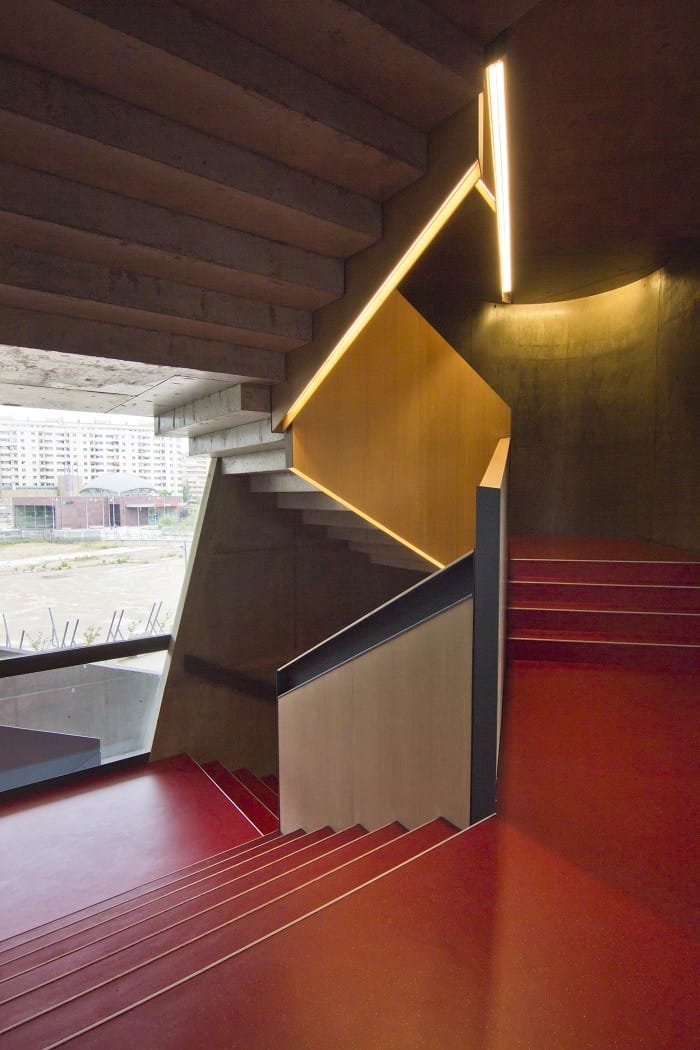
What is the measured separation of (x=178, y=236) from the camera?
2568mm

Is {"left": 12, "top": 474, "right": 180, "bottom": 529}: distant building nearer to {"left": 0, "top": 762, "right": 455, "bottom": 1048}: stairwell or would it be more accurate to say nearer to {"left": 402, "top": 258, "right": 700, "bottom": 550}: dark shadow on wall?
{"left": 0, "top": 762, "right": 455, "bottom": 1048}: stairwell

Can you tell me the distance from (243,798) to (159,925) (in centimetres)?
369

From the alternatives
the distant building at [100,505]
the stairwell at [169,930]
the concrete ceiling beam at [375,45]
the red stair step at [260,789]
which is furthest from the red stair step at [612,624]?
the distant building at [100,505]

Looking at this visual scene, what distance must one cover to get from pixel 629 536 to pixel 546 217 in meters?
3.77

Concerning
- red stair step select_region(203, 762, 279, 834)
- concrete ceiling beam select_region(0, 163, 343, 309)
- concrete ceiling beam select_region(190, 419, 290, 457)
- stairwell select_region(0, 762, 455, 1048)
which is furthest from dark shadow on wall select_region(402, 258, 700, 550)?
stairwell select_region(0, 762, 455, 1048)

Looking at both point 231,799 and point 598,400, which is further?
point 598,400

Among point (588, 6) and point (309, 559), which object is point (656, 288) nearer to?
point (588, 6)

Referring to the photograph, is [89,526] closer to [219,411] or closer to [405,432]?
[219,411]

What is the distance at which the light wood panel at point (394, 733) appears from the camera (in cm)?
209

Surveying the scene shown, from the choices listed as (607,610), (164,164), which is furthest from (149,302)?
(607,610)

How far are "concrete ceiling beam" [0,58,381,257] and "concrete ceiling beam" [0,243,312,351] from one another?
1.48ft

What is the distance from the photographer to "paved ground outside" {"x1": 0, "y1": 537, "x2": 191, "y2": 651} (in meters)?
5.84

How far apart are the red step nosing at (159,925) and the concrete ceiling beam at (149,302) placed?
9.14 ft

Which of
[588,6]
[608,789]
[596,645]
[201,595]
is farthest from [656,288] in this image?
[201,595]
